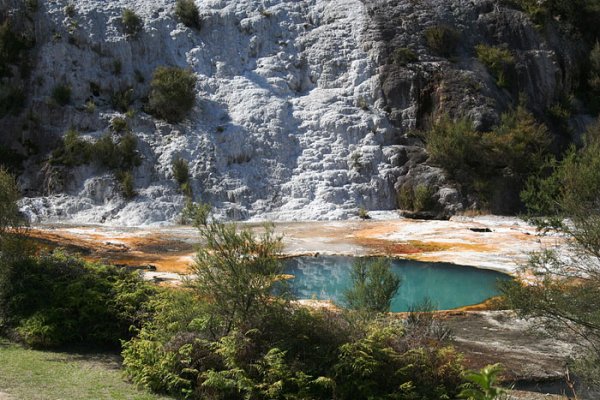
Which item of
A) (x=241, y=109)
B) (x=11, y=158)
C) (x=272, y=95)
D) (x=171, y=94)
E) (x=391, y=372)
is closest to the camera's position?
(x=391, y=372)

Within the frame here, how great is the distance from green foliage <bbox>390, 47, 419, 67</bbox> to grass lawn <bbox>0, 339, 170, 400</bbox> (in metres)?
23.0

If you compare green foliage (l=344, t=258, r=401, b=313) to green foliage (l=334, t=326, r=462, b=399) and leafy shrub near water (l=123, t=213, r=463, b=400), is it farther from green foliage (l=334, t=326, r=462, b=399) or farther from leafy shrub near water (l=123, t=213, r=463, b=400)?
green foliage (l=334, t=326, r=462, b=399)

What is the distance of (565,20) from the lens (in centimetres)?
3272

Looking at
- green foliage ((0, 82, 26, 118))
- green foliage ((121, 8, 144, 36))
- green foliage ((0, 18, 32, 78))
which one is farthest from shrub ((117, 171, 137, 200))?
green foliage ((121, 8, 144, 36))

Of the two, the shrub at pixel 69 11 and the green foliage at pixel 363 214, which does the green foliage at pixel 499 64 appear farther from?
the shrub at pixel 69 11

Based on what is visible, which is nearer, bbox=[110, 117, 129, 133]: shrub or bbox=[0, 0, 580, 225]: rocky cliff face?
bbox=[0, 0, 580, 225]: rocky cliff face

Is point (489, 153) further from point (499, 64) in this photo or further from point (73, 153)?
point (73, 153)

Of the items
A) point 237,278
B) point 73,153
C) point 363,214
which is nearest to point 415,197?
point 363,214

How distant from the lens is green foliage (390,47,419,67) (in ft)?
92.6

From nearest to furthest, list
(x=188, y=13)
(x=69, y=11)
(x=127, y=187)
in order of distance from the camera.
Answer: (x=127, y=187) → (x=69, y=11) → (x=188, y=13)

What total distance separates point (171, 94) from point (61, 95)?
446 centimetres

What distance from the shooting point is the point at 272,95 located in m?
27.5

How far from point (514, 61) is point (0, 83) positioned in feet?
73.8

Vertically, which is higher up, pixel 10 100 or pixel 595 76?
pixel 595 76
